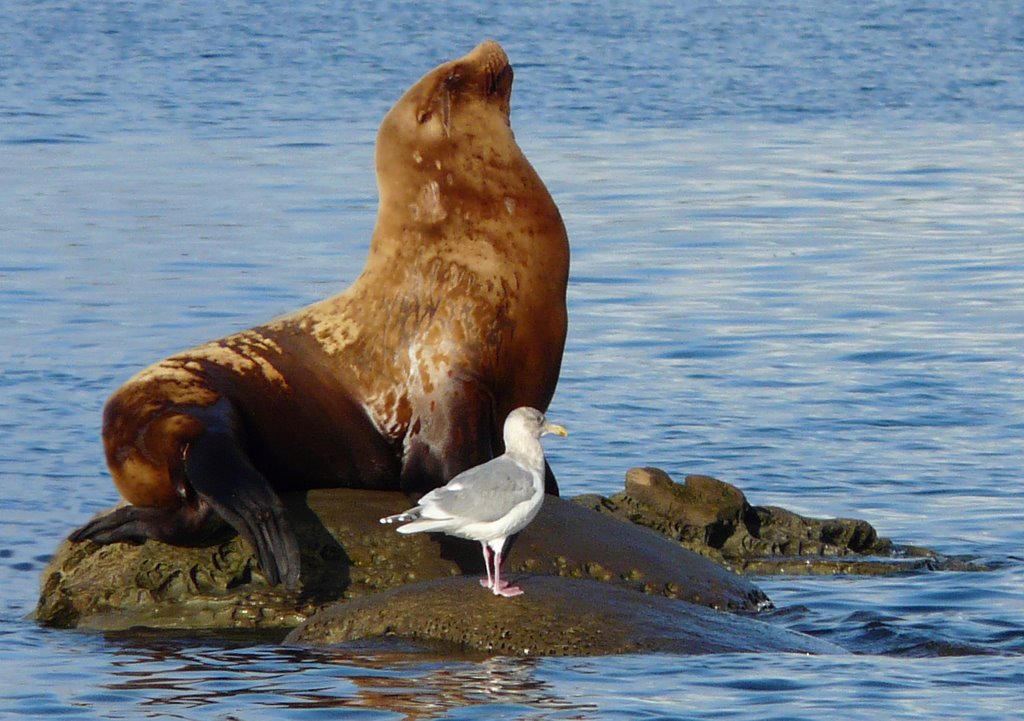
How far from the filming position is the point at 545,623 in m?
6.90

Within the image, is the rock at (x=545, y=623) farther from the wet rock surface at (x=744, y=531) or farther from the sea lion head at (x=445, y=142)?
the sea lion head at (x=445, y=142)

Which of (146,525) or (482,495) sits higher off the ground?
(482,495)

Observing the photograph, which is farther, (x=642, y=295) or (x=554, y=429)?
(x=642, y=295)

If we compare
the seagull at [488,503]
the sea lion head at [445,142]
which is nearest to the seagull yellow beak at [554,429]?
the seagull at [488,503]

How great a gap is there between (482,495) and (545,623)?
57 centimetres

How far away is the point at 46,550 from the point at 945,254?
10.3 metres

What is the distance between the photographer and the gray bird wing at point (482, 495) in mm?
6559

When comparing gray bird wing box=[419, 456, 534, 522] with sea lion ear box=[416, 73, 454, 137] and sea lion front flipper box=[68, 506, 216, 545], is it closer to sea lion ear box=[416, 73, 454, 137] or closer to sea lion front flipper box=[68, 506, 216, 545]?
sea lion front flipper box=[68, 506, 216, 545]

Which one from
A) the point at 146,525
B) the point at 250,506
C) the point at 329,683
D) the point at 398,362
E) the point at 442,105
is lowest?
the point at 329,683

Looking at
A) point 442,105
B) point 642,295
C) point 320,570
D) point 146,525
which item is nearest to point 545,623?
point 320,570

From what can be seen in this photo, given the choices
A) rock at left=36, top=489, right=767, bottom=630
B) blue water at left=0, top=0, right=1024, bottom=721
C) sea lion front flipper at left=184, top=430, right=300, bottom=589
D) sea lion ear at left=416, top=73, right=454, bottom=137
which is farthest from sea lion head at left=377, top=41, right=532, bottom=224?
blue water at left=0, top=0, right=1024, bottom=721

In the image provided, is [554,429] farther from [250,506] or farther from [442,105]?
[442,105]

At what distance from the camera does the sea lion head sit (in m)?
8.19

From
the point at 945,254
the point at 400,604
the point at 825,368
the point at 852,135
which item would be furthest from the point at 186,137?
the point at 400,604
